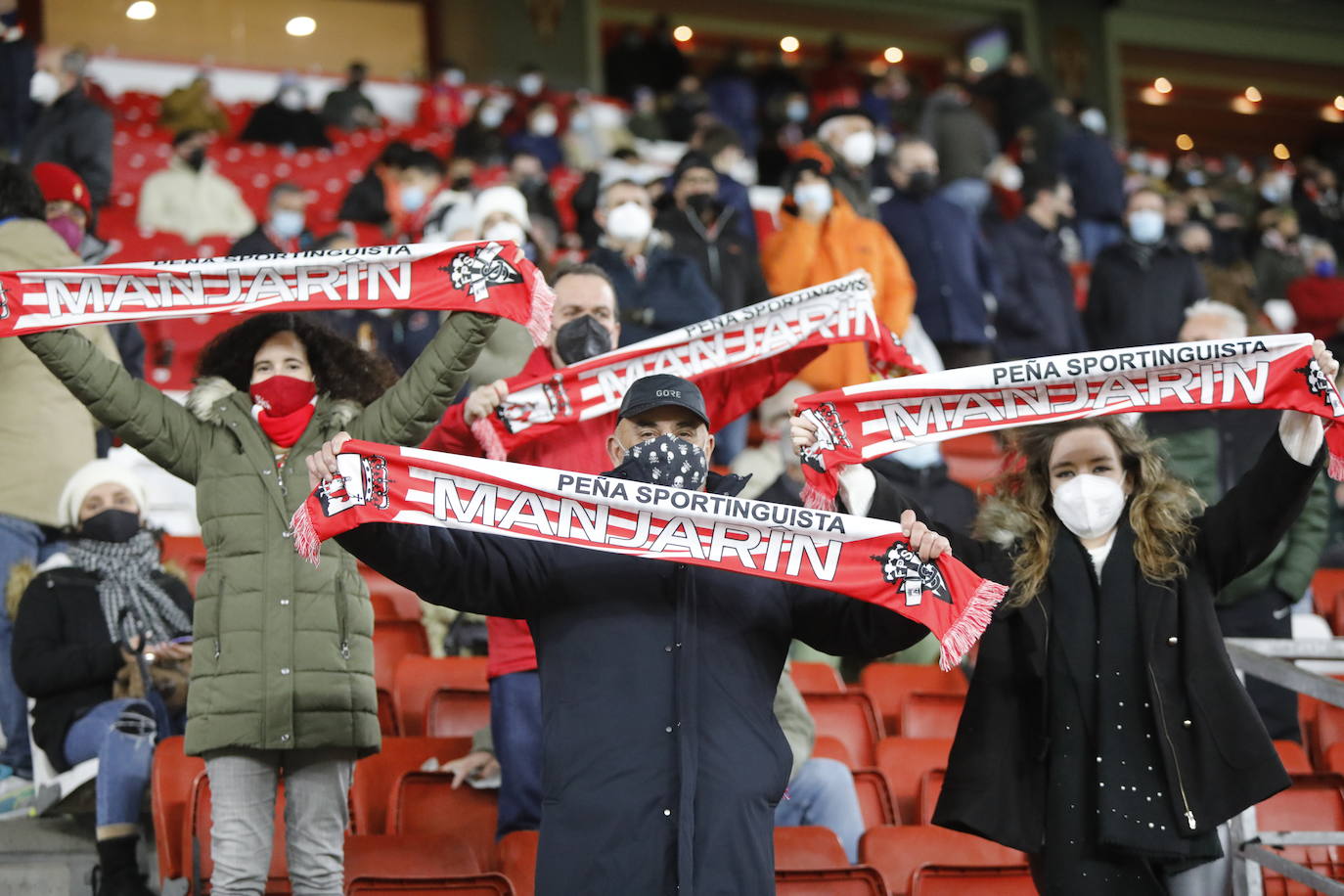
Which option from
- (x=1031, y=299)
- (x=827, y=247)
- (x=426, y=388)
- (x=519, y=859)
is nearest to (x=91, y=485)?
(x=426, y=388)

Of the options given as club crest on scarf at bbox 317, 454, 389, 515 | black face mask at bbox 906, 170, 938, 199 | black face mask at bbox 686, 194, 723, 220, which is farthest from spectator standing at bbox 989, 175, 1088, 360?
club crest on scarf at bbox 317, 454, 389, 515

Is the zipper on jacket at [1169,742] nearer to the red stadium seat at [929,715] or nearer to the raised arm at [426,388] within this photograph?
the raised arm at [426,388]

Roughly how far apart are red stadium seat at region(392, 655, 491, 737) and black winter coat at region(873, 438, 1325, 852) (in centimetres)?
215

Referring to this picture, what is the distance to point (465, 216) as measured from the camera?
8.32 meters

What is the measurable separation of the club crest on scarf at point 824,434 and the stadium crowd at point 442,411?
16 centimetres

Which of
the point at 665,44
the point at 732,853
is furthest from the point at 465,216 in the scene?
the point at 665,44

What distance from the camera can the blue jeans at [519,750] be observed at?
4586mm

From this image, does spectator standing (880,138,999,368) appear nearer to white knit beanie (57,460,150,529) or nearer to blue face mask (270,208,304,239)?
blue face mask (270,208,304,239)

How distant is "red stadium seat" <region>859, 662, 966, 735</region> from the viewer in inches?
241

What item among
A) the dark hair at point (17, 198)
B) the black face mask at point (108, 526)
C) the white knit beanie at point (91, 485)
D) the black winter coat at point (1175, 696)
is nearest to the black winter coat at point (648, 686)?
the black winter coat at point (1175, 696)

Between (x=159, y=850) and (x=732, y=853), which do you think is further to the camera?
(x=159, y=850)

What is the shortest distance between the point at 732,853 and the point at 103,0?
17.2 m

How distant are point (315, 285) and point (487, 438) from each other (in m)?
0.59

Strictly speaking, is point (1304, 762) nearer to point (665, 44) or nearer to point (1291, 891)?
point (1291, 891)
